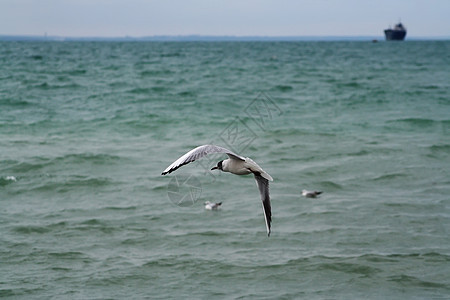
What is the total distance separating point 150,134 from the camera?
18922 mm

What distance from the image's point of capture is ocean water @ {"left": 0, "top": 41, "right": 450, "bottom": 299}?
28.9 feet

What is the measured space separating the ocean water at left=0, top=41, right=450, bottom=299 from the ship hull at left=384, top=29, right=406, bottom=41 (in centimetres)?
13600

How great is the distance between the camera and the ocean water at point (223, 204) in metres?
8.82

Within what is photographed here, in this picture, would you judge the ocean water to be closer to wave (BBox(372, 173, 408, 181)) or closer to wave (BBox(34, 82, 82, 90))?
wave (BBox(372, 173, 408, 181))

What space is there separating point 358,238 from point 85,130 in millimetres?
11623

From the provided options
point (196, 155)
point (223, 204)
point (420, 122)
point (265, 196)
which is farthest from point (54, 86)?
point (196, 155)

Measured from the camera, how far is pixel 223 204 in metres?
12.2
